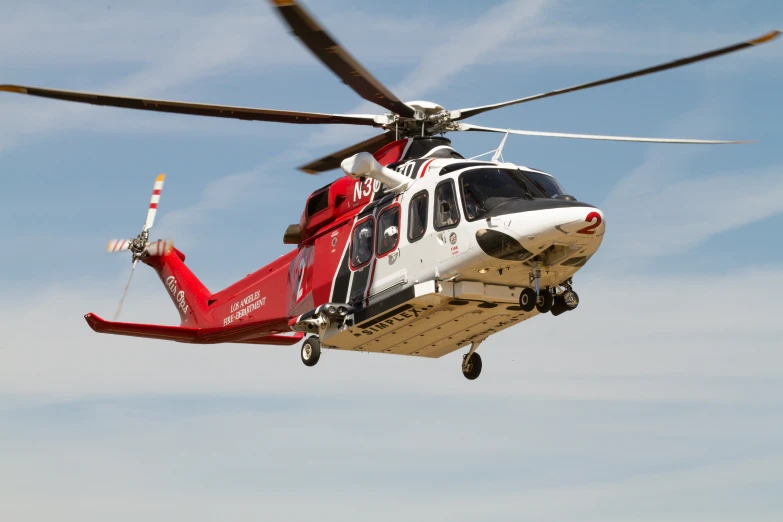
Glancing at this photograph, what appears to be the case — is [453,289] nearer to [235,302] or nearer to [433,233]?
[433,233]

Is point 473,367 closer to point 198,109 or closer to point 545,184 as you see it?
point 545,184

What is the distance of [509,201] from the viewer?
59.8 feet

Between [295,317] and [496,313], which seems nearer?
[496,313]

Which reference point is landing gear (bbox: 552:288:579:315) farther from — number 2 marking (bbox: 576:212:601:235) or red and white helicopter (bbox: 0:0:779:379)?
number 2 marking (bbox: 576:212:601:235)

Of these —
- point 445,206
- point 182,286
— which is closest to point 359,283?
point 445,206

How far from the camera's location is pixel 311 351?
67.9 ft

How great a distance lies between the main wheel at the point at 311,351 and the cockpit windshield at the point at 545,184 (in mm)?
4931

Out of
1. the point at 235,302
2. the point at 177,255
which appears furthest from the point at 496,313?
the point at 177,255

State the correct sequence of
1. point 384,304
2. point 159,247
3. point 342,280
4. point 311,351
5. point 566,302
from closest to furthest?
point 566,302
point 384,304
point 342,280
point 311,351
point 159,247

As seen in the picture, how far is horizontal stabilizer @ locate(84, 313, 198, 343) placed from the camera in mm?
23219

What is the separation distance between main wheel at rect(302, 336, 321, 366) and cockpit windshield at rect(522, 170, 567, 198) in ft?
16.2

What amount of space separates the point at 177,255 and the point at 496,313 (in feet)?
35.3

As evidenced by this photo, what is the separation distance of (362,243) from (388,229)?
30.0 inches

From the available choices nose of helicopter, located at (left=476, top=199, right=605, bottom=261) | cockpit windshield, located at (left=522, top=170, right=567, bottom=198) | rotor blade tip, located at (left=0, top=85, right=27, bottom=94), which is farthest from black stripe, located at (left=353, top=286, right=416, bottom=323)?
rotor blade tip, located at (left=0, top=85, right=27, bottom=94)
